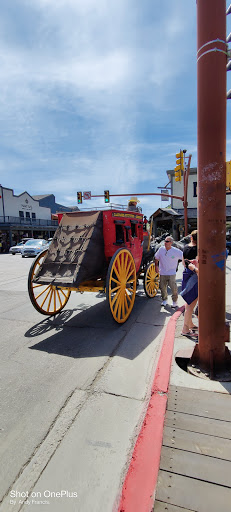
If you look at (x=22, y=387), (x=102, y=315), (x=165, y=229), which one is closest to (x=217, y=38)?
(x=22, y=387)

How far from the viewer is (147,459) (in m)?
1.92

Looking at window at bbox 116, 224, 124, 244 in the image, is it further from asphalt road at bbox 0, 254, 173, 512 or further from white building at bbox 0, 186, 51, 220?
white building at bbox 0, 186, 51, 220

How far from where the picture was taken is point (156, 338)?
4.31 metres

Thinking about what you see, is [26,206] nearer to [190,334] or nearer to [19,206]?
[19,206]

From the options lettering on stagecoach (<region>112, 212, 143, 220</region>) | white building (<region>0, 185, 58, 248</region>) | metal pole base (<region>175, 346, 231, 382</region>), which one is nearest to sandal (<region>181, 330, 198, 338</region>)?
metal pole base (<region>175, 346, 231, 382</region>)

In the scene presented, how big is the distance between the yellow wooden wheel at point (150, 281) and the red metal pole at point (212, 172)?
3.69 meters

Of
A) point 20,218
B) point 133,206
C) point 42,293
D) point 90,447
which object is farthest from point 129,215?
point 20,218

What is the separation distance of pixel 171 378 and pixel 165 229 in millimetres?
34055

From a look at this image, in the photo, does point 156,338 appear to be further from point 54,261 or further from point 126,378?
point 54,261

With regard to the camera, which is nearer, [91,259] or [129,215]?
[91,259]

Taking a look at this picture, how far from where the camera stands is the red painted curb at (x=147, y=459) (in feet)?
5.33

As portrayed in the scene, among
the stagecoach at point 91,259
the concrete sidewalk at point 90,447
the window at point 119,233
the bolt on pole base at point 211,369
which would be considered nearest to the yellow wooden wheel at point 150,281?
the stagecoach at point 91,259

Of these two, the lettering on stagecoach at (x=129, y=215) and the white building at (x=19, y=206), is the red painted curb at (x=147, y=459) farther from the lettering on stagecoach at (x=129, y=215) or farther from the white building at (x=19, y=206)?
the white building at (x=19, y=206)

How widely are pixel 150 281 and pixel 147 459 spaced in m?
5.18
